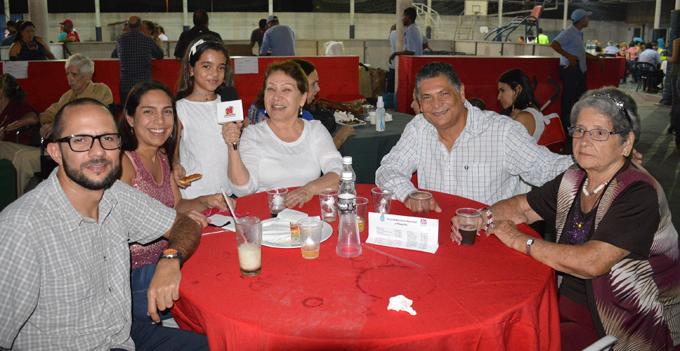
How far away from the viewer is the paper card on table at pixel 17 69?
774 centimetres

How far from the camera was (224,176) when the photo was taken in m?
3.24

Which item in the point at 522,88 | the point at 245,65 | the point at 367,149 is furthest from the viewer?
the point at 245,65

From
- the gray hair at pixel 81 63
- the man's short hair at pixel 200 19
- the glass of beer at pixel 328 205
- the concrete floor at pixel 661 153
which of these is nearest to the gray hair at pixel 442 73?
the glass of beer at pixel 328 205

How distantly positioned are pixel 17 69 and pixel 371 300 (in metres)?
8.51

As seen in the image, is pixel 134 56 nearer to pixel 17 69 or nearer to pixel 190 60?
pixel 17 69

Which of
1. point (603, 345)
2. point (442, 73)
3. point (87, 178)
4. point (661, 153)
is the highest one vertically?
point (442, 73)

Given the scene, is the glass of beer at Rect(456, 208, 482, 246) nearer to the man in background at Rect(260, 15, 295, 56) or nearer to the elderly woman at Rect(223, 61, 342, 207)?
the elderly woman at Rect(223, 61, 342, 207)

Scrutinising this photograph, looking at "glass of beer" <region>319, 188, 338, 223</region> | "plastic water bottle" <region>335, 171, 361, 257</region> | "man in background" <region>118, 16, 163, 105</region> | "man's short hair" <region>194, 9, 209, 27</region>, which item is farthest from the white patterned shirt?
"man in background" <region>118, 16, 163, 105</region>

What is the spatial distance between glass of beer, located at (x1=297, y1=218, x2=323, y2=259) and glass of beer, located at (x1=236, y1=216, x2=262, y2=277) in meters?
0.18

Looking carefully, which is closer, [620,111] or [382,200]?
[620,111]

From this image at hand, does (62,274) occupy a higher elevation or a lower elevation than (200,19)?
lower

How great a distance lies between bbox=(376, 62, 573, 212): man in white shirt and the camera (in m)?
2.76

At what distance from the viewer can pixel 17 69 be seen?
778 cm

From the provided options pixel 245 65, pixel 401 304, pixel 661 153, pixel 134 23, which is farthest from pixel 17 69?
pixel 661 153
